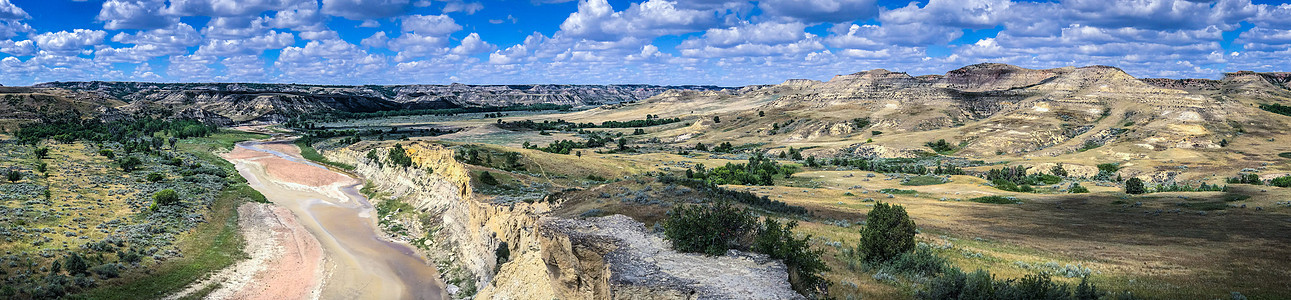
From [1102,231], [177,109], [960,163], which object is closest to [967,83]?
[960,163]

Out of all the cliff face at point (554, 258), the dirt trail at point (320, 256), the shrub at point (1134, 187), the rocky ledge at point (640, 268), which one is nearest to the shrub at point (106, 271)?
the dirt trail at point (320, 256)

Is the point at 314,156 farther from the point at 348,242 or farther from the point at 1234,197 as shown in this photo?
the point at 1234,197

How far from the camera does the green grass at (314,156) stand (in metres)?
86.7

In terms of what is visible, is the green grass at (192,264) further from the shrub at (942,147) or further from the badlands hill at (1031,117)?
the shrub at (942,147)

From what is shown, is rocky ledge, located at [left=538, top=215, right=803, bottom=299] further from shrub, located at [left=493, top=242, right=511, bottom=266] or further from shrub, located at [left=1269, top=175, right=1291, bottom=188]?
shrub, located at [left=1269, top=175, right=1291, bottom=188]

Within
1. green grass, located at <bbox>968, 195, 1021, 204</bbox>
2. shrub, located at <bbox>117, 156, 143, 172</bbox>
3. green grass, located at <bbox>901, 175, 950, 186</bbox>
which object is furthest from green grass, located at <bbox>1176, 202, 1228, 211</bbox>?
shrub, located at <bbox>117, 156, 143, 172</bbox>

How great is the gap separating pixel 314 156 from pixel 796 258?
97039 mm

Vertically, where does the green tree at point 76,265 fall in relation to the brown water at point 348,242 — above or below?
above

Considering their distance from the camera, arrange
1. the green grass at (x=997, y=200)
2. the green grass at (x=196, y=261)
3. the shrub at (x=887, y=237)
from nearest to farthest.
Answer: the shrub at (x=887, y=237) → the green grass at (x=196, y=261) → the green grass at (x=997, y=200)

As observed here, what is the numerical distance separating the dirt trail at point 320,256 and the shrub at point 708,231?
775 inches

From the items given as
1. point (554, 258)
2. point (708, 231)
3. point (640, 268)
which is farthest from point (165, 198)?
point (708, 231)

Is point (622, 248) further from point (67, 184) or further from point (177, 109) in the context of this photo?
point (177, 109)

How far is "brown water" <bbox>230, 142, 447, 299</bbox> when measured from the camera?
1383 inches

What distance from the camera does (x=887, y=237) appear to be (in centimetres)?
1881
